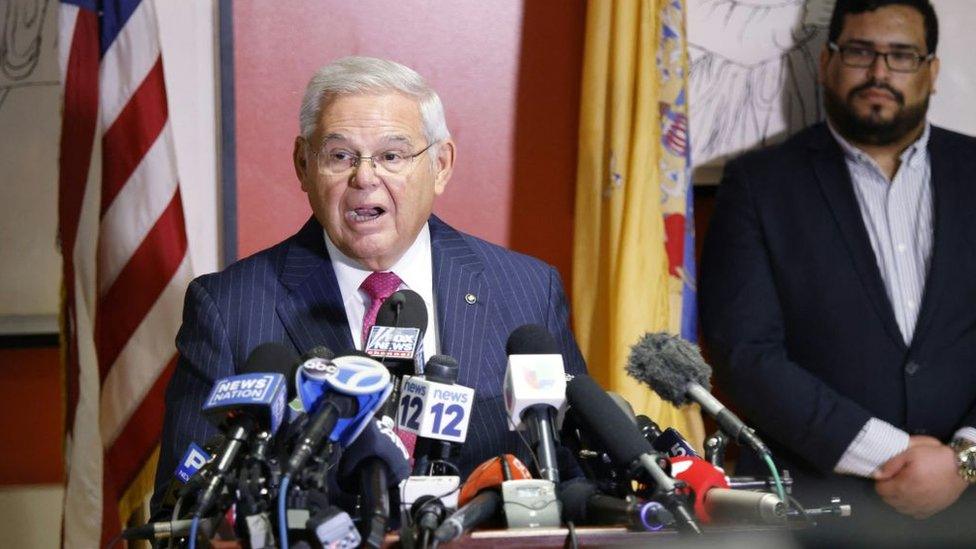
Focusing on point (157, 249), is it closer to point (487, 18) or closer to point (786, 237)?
point (487, 18)

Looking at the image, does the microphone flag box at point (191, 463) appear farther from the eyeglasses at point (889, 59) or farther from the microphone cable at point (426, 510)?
the eyeglasses at point (889, 59)

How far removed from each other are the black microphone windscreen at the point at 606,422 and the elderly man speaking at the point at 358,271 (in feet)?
2.45

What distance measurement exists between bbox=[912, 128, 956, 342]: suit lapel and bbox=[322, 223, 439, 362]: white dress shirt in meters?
1.66

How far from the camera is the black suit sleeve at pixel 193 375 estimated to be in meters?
2.34

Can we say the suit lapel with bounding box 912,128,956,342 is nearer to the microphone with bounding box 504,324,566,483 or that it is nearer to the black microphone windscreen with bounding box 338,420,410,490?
the microphone with bounding box 504,324,566,483

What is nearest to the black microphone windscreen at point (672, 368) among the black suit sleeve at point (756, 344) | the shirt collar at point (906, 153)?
the black suit sleeve at point (756, 344)

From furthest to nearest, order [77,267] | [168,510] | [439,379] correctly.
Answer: [77,267] → [168,510] → [439,379]

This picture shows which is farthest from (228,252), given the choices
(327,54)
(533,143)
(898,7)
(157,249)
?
(898,7)

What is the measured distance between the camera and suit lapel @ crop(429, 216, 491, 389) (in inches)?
102

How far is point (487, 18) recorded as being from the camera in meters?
4.02

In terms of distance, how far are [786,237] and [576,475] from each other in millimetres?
1834

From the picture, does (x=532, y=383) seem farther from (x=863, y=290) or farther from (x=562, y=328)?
(x=863, y=290)

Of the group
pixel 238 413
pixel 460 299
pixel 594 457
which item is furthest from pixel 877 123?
pixel 238 413

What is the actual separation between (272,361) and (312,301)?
863 mm
